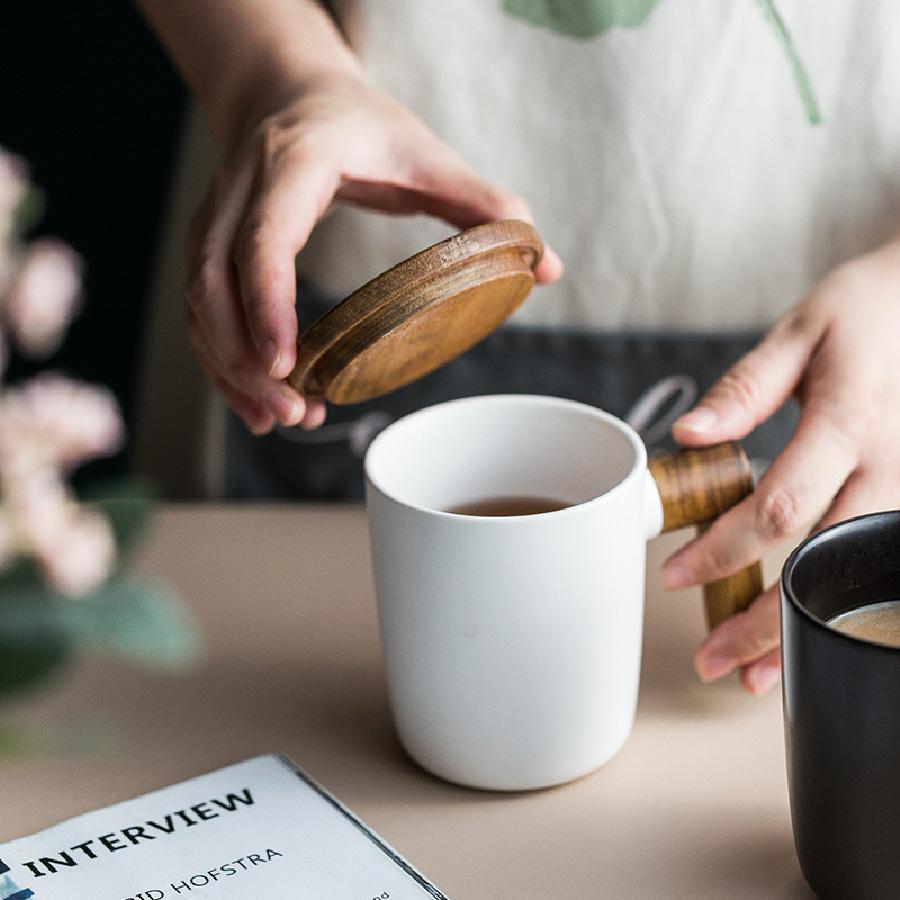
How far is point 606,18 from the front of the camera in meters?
0.87

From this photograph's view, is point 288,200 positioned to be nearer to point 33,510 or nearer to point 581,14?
point 581,14

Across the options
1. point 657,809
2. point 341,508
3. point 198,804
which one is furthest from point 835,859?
point 341,508

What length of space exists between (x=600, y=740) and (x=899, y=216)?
500 millimetres

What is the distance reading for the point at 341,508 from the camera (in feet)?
2.93

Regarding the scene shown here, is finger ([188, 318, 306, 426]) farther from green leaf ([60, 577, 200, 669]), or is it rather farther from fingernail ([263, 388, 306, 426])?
green leaf ([60, 577, 200, 669])

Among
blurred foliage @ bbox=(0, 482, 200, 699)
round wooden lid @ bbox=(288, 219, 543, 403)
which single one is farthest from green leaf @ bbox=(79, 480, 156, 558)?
round wooden lid @ bbox=(288, 219, 543, 403)


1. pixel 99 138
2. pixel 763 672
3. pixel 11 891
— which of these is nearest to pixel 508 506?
pixel 763 672

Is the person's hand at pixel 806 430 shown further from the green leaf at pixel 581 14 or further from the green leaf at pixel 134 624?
the green leaf at pixel 134 624

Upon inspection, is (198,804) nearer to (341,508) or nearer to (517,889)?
(517,889)

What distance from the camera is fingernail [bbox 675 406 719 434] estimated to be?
0.64 metres

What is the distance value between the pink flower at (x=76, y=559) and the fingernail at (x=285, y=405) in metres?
0.40

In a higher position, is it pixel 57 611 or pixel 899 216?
pixel 57 611

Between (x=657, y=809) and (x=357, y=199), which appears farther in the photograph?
(x=357, y=199)

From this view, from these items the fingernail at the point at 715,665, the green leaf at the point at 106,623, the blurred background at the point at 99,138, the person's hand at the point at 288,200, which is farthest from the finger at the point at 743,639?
the blurred background at the point at 99,138
